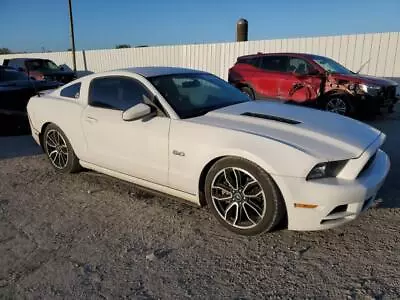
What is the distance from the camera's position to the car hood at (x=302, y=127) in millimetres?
2928

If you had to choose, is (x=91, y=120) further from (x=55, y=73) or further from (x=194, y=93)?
(x=55, y=73)

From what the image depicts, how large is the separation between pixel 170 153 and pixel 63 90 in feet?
7.61

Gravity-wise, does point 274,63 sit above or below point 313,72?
above

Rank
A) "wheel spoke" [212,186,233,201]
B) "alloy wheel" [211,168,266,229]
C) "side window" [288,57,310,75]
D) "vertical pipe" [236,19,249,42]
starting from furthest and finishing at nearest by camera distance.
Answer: "vertical pipe" [236,19,249,42], "side window" [288,57,310,75], "wheel spoke" [212,186,233,201], "alloy wheel" [211,168,266,229]

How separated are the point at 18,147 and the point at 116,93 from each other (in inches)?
130

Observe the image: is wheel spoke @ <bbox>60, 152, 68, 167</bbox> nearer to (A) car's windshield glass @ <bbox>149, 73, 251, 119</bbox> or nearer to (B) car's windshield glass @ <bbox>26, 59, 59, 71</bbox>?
(A) car's windshield glass @ <bbox>149, 73, 251, 119</bbox>

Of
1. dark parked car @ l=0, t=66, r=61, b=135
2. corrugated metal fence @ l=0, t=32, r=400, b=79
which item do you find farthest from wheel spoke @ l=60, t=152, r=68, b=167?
corrugated metal fence @ l=0, t=32, r=400, b=79

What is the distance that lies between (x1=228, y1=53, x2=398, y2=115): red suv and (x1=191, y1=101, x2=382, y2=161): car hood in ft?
16.8

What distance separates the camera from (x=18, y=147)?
6.47 meters

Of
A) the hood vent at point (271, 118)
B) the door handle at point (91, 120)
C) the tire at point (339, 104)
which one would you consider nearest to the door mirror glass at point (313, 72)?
the tire at point (339, 104)

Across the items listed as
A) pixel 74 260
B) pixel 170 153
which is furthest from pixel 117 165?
pixel 74 260

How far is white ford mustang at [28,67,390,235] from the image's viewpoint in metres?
2.84

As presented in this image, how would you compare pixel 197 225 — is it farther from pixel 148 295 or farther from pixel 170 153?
pixel 148 295

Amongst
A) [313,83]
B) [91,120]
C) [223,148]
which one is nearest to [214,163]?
[223,148]
